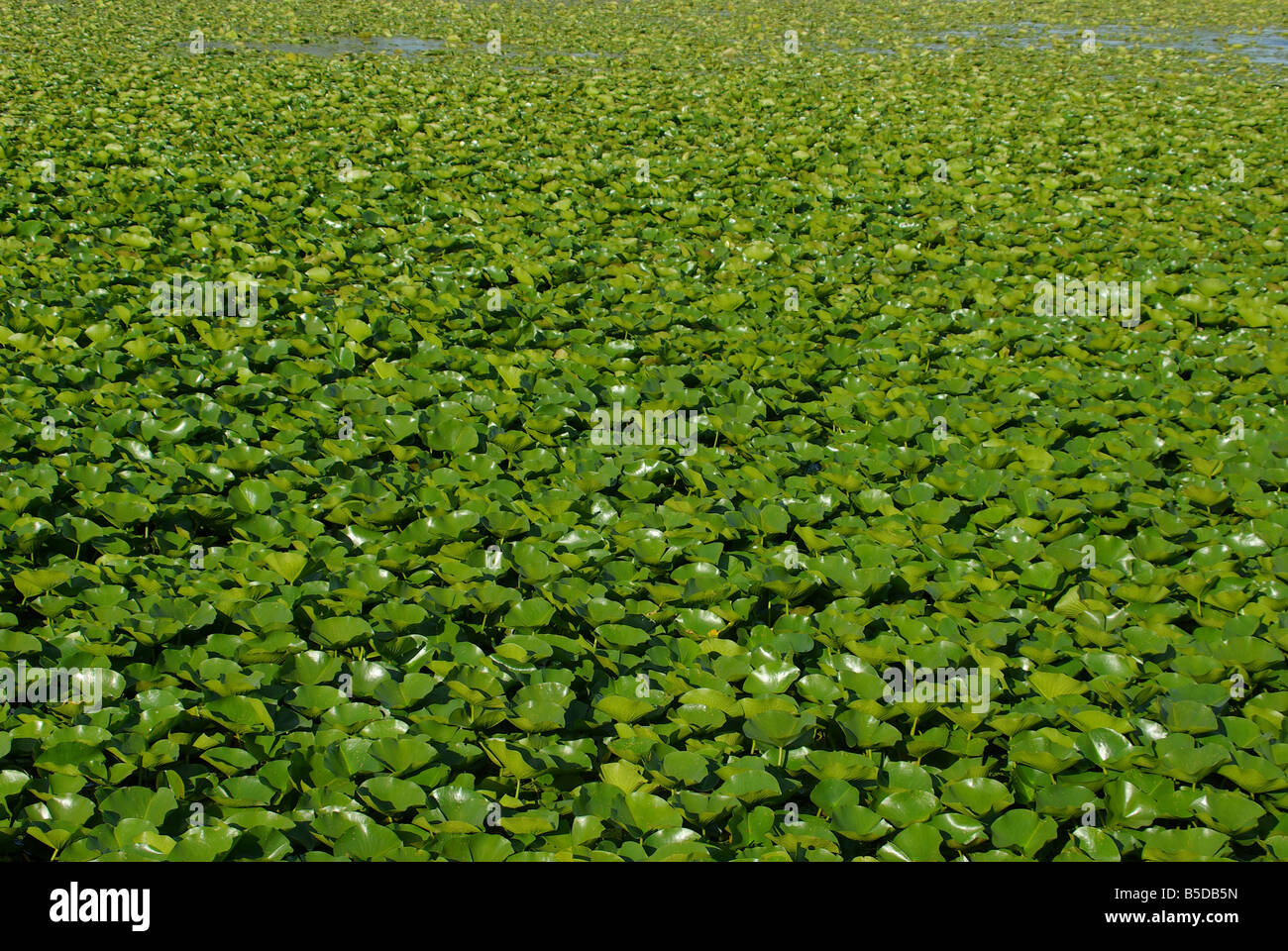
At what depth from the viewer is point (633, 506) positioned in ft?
10.6

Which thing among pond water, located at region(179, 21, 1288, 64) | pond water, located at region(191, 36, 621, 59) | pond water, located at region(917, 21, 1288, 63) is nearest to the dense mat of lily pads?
pond water, located at region(191, 36, 621, 59)

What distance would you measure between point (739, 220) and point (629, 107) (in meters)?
3.69

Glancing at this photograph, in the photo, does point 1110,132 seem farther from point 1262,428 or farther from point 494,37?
point 494,37

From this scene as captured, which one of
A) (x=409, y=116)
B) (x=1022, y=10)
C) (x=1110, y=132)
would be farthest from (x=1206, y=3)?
(x=409, y=116)

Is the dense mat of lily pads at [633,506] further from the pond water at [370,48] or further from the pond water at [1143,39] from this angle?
the pond water at [1143,39]

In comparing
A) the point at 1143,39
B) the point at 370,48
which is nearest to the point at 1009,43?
the point at 1143,39

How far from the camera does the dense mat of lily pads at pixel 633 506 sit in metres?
2.11

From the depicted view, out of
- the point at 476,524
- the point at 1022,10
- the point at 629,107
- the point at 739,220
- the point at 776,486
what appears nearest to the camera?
the point at 476,524

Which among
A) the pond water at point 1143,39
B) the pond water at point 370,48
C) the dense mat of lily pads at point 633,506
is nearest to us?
the dense mat of lily pads at point 633,506

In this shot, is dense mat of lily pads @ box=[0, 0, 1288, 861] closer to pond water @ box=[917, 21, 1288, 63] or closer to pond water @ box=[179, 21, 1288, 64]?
pond water @ box=[179, 21, 1288, 64]

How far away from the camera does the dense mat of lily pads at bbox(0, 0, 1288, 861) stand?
2111mm

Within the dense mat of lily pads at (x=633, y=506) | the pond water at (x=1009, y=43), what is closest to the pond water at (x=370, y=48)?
the pond water at (x=1009, y=43)

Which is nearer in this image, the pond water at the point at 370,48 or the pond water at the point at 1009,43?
the pond water at the point at 370,48

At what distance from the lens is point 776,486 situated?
3363 mm
